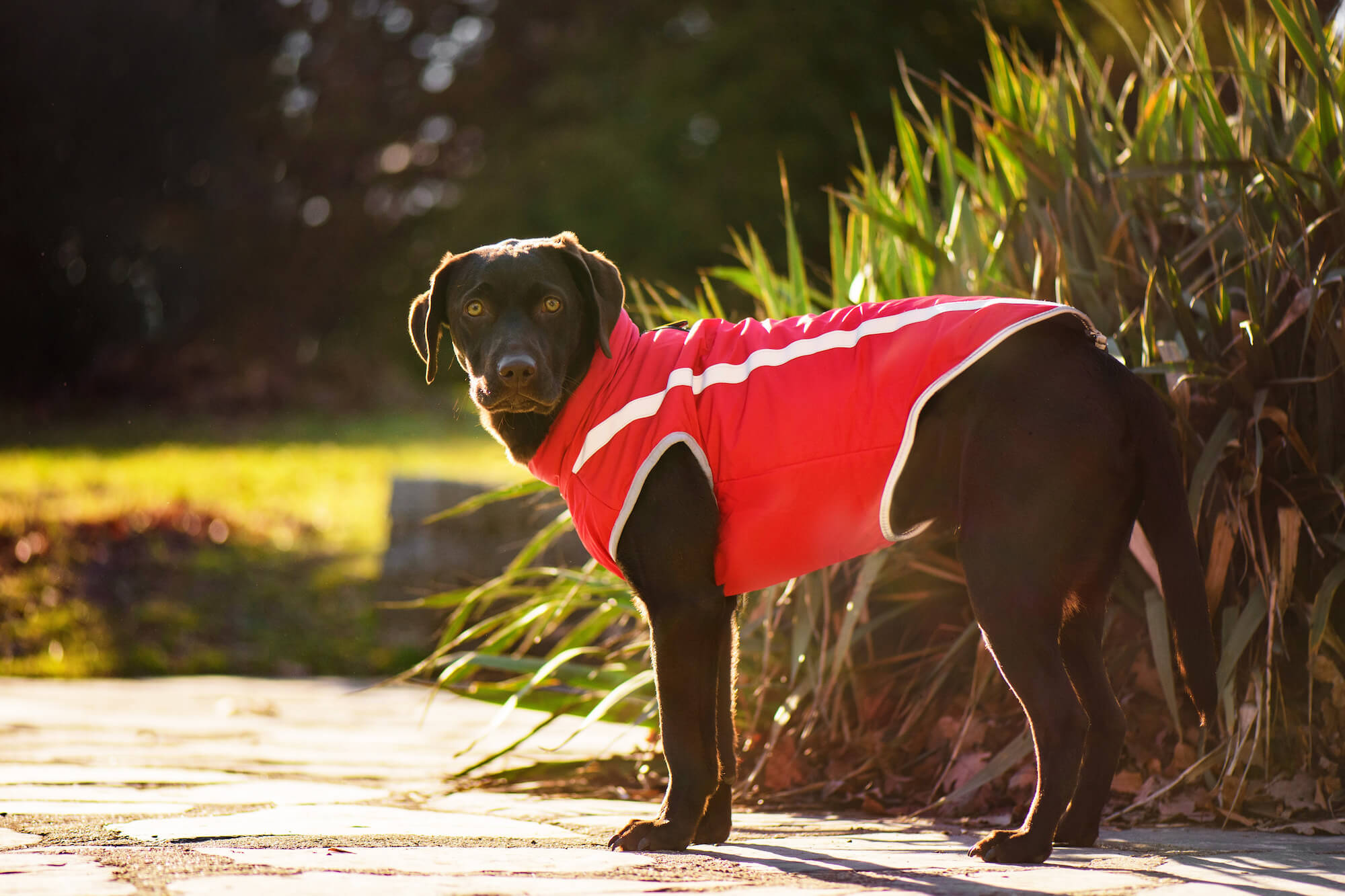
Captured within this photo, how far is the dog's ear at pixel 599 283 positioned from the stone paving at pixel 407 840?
1.07 metres

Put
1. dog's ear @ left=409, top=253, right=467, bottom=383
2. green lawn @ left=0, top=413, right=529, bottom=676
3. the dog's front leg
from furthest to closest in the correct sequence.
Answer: green lawn @ left=0, top=413, right=529, bottom=676 → dog's ear @ left=409, top=253, right=467, bottom=383 → the dog's front leg

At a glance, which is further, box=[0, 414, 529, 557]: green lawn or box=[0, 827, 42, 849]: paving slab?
box=[0, 414, 529, 557]: green lawn

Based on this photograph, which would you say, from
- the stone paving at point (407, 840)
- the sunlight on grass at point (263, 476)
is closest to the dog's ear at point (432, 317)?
the stone paving at point (407, 840)

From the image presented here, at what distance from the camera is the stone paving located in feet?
6.17

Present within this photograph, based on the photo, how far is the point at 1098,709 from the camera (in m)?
2.49

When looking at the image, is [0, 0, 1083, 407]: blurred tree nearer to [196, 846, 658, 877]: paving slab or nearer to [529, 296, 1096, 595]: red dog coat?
[529, 296, 1096, 595]: red dog coat

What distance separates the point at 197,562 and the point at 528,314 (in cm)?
476

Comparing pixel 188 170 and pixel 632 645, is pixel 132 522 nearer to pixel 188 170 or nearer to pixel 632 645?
pixel 632 645

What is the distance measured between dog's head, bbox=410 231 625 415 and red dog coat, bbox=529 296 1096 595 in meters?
0.19

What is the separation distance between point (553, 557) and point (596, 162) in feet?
35.4

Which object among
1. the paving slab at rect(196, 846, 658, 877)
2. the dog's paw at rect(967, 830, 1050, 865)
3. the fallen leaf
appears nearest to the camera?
the paving slab at rect(196, 846, 658, 877)

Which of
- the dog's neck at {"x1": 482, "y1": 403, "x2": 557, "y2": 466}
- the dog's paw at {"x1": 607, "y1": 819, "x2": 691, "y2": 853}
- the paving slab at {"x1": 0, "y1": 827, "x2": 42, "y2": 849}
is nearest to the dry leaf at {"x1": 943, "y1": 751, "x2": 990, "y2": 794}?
the dog's paw at {"x1": 607, "y1": 819, "x2": 691, "y2": 853}

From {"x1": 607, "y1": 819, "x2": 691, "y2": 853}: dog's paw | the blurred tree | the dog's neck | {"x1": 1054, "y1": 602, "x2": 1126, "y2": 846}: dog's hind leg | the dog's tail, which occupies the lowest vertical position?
{"x1": 607, "y1": 819, "x2": 691, "y2": 853}: dog's paw

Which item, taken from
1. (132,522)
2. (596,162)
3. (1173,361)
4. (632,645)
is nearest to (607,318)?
(632,645)
